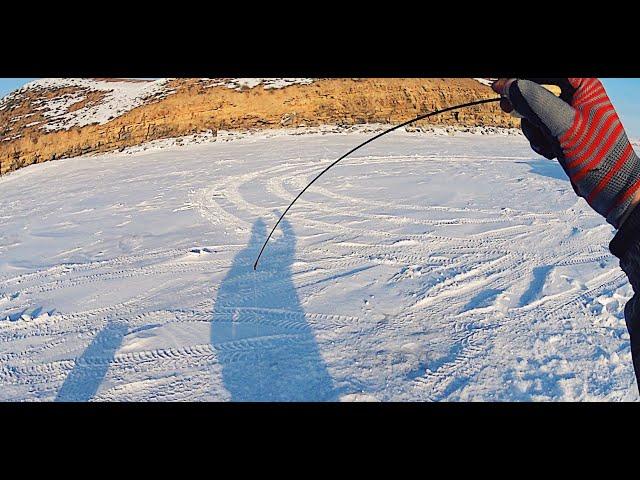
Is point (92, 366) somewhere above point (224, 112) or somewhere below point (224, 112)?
above

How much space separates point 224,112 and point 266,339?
37.4ft

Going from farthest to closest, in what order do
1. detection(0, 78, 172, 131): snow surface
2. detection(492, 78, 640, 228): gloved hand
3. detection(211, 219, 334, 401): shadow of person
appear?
detection(0, 78, 172, 131): snow surface → detection(211, 219, 334, 401): shadow of person → detection(492, 78, 640, 228): gloved hand

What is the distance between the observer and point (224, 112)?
13.3m

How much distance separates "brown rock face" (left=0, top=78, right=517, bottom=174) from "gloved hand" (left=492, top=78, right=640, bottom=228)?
10791 millimetres

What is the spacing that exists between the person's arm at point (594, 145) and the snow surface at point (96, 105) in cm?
1308

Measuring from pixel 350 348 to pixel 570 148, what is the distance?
211 centimetres

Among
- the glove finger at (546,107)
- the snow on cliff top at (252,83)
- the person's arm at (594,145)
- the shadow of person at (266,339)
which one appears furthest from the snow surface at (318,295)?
the snow on cliff top at (252,83)

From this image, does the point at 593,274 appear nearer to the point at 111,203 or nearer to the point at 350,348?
the point at 350,348

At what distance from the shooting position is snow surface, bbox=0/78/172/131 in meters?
12.3

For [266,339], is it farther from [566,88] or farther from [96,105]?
[96,105]

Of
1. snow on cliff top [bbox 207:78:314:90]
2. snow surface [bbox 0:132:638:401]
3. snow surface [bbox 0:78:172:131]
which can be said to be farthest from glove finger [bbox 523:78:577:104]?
snow on cliff top [bbox 207:78:314:90]

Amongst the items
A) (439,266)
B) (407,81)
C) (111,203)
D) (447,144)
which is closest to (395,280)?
(439,266)

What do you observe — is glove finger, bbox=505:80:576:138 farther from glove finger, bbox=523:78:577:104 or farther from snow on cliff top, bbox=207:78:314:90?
snow on cliff top, bbox=207:78:314:90

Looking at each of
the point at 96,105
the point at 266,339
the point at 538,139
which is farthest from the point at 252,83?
the point at 538,139
